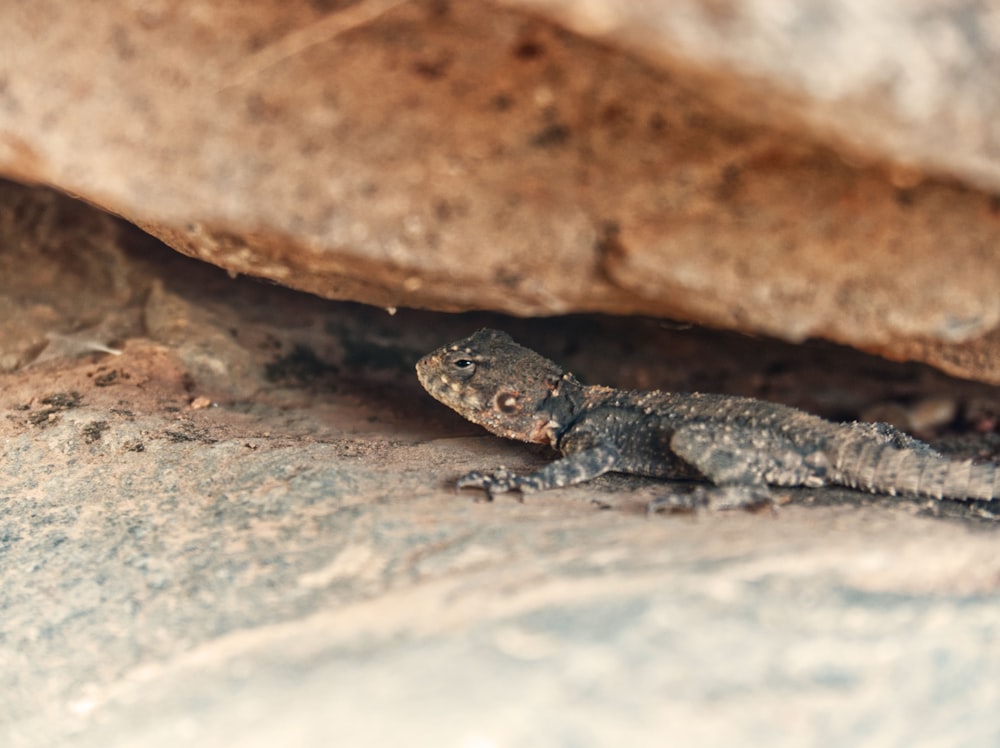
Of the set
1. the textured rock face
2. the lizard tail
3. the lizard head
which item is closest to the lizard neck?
the lizard head

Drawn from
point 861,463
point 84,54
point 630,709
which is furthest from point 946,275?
point 84,54

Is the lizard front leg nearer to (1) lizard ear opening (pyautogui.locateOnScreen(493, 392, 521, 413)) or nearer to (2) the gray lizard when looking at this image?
(2) the gray lizard

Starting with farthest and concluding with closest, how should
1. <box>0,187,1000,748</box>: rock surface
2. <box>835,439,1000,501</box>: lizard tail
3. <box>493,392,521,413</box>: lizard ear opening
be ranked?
<box>493,392,521,413</box>: lizard ear opening, <box>835,439,1000,501</box>: lizard tail, <box>0,187,1000,748</box>: rock surface

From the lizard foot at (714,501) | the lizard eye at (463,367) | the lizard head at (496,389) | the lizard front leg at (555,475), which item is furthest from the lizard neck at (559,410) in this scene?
the lizard foot at (714,501)

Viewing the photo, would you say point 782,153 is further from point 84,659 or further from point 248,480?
point 84,659

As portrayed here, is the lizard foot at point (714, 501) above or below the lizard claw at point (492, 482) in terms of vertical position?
above

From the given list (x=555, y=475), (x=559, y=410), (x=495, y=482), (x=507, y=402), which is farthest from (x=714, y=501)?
(x=507, y=402)

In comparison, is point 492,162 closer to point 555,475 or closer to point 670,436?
point 555,475

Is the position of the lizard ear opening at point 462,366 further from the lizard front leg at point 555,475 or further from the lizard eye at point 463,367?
the lizard front leg at point 555,475
